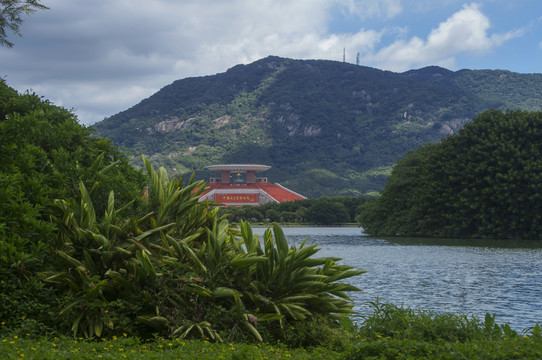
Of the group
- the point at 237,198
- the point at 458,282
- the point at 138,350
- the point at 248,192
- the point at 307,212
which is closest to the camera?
the point at 138,350

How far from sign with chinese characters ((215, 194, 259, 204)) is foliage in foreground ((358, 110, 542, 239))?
264 feet

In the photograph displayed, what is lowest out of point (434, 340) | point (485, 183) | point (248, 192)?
point (434, 340)

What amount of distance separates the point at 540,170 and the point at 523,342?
42460 millimetres

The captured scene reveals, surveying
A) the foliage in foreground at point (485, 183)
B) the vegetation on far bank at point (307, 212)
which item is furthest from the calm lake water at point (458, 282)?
the vegetation on far bank at point (307, 212)

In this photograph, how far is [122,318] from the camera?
359 inches

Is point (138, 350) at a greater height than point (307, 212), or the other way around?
point (307, 212)

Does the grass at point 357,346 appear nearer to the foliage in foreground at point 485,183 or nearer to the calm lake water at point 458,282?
the calm lake water at point 458,282

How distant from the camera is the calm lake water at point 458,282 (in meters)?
16.2

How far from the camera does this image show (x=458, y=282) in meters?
21.7

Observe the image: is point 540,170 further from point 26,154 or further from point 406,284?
point 26,154

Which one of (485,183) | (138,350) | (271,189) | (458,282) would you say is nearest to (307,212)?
(271,189)

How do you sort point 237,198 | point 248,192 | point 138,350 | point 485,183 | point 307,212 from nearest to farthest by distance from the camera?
1. point 138,350
2. point 485,183
3. point 307,212
4. point 237,198
5. point 248,192

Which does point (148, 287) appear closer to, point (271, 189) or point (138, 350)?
point (138, 350)

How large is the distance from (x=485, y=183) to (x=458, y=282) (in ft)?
93.4
